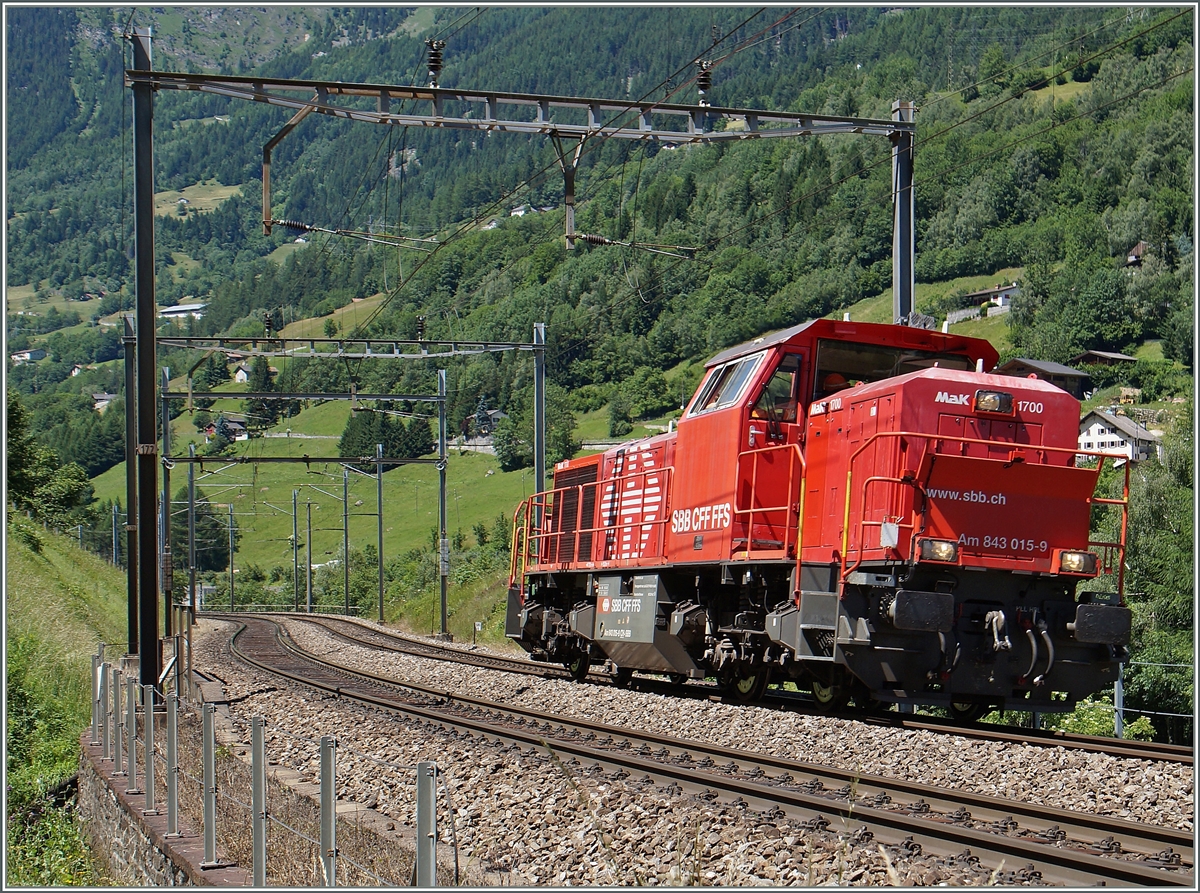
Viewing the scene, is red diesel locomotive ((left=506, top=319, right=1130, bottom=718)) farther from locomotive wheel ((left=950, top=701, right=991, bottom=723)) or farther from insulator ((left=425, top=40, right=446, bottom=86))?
insulator ((left=425, top=40, right=446, bottom=86))

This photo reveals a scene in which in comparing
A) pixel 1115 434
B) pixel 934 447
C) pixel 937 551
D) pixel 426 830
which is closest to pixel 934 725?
pixel 937 551

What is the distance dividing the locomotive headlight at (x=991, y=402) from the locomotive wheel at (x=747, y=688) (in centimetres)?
425

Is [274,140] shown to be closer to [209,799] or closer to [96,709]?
[96,709]

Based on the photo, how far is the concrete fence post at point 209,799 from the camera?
7.90 meters

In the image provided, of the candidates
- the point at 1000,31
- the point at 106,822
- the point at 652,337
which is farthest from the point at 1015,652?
the point at 1000,31

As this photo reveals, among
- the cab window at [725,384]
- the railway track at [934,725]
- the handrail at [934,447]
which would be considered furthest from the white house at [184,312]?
the handrail at [934,447]

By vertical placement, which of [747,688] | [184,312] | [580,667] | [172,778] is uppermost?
[184,312]

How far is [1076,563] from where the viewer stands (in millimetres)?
11617

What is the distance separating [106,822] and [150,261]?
759 cm

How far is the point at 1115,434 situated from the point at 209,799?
8193cm

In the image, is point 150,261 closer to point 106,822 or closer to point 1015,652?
point 106,822

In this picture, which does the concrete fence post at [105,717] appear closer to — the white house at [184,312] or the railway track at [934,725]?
the railway track at [934,725]

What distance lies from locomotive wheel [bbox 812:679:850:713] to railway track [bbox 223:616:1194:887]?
6.95 feet

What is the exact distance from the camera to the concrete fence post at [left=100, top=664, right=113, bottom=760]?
43.6ft
